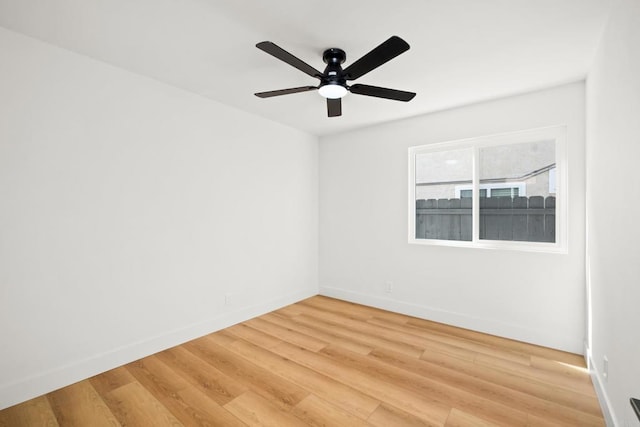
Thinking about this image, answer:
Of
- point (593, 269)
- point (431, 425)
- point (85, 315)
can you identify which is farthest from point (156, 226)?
point (593, 269)

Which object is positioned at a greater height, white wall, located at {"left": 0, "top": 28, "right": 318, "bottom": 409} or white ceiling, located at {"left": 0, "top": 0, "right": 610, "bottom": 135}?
white ceiling, located at {"left": 0, "top": 0, "right": 610, "bottom": 135}

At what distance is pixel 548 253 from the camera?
9.23 ft

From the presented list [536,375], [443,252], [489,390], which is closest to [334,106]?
[443,252]

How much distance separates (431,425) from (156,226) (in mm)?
2672

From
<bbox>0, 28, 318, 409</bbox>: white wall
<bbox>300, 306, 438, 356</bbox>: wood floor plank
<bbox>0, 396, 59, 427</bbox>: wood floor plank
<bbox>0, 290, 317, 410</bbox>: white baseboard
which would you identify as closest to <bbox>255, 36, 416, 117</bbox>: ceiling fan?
<bbox>0, 28, 318, 409</bbox>: white wall

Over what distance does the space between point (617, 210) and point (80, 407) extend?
3496mm

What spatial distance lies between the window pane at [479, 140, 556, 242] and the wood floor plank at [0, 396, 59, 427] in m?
3.93

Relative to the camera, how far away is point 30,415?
1870 mm

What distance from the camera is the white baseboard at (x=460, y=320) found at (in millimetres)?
2812

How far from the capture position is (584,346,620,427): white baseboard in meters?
1.69

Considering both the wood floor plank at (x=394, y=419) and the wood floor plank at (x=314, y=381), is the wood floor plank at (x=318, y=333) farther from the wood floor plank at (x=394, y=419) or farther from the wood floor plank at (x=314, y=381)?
the wood floor plank at (x=394, y=419)

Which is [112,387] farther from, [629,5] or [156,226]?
[629,5]

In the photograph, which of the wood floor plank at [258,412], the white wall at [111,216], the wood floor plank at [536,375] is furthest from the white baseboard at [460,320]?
the wood floor plank at [258,412]

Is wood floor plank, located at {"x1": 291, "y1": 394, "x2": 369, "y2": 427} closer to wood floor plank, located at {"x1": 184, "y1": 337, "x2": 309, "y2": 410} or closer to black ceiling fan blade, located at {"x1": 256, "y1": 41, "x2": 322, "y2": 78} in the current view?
wood floor plank, located at {"x1": 184, "y1": 337, "x2": 309, "y2": 410}
